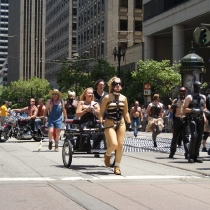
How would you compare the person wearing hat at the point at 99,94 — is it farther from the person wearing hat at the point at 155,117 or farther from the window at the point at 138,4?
the window at the point at 138,4

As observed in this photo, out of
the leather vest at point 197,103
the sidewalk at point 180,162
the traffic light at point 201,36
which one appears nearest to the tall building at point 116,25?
the traffic light at point 201,36

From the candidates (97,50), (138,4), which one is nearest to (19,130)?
(138,4)

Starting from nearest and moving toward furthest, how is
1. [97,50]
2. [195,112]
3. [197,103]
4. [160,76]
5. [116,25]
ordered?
1. [195,112]
2. [197,103]
3. [160,76]
4. [116,25]
5. [97,50]

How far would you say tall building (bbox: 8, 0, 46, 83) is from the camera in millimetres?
151000

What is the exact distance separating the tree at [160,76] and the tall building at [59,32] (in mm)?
44090

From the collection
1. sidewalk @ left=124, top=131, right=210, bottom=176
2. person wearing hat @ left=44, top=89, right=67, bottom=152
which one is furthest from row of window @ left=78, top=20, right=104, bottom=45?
sidewalk @ left=124, top=131, right=210, bottom=176

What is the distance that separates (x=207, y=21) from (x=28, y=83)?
62.1m

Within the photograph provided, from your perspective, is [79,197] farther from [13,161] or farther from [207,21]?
[207,21]

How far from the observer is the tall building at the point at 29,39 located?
151000mm

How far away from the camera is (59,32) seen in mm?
110750

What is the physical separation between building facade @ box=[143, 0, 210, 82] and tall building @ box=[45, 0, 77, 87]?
99.9 feet

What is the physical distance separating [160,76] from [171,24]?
941cm

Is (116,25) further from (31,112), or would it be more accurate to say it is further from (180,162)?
(180,162)

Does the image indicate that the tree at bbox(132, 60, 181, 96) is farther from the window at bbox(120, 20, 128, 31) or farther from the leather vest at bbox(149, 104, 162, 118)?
the window at bbox(120, 20, 128, 31)
